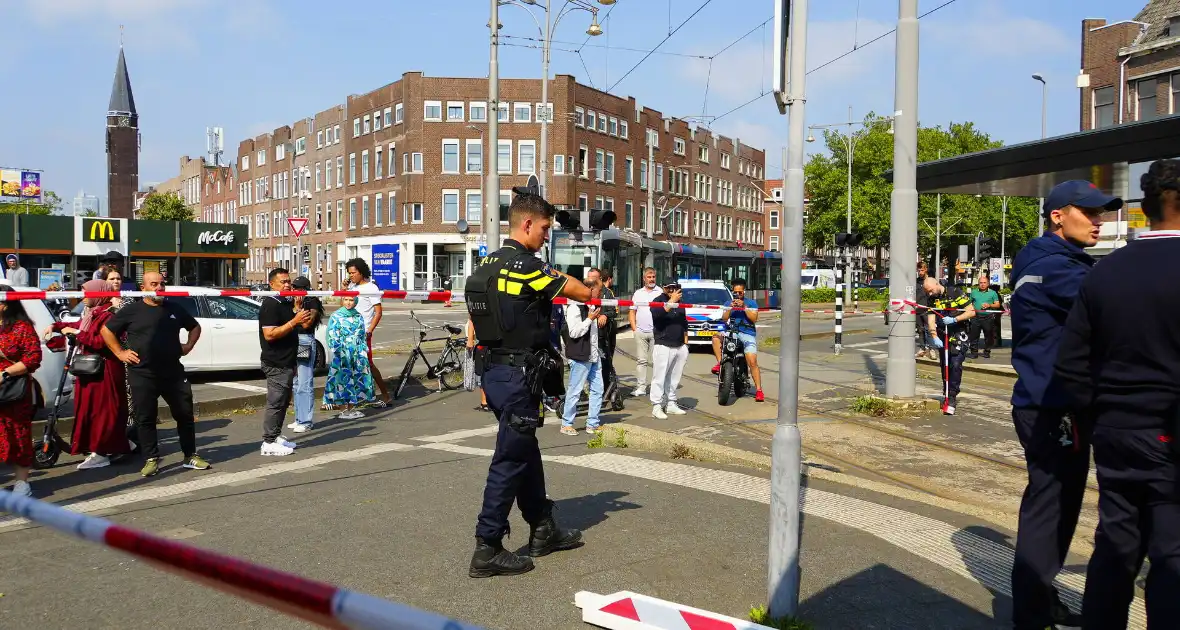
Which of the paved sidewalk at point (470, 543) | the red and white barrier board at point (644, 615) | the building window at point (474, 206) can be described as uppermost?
the building window at point (474, 206)

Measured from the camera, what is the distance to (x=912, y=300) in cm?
1130

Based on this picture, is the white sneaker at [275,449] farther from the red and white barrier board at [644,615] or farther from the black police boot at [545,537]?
the red and white barrier board at [644,615]

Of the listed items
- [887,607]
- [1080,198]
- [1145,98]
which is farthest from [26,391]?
[1145,98]

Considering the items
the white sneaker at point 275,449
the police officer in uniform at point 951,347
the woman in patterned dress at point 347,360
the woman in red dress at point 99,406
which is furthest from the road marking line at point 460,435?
the police officer in uniform at point 951,347

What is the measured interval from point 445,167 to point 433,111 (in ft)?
11.0

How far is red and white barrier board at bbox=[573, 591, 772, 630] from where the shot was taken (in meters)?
3.95

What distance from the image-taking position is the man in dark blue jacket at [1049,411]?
150 inches

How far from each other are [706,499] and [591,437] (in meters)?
3.14

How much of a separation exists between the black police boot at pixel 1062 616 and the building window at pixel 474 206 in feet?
170

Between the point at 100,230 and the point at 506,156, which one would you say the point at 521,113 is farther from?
the point at 100,230

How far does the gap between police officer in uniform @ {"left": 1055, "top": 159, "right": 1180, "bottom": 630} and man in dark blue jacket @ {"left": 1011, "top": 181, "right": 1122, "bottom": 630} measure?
376mm

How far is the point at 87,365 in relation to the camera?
804cm

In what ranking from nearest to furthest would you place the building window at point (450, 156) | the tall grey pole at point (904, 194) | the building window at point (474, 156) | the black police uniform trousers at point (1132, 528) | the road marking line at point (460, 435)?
the black police uniform trousers at point (1132, 528) → the road marking line at point (460, 435) → the tall grey pole at point (904, 194) → the building window at point (450, 156) → the building window at point (474, 156)

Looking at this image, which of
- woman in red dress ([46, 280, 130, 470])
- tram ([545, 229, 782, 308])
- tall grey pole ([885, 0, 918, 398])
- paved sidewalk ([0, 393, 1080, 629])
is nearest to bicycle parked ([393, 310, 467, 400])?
tram ([545, 229, 782, 308])
